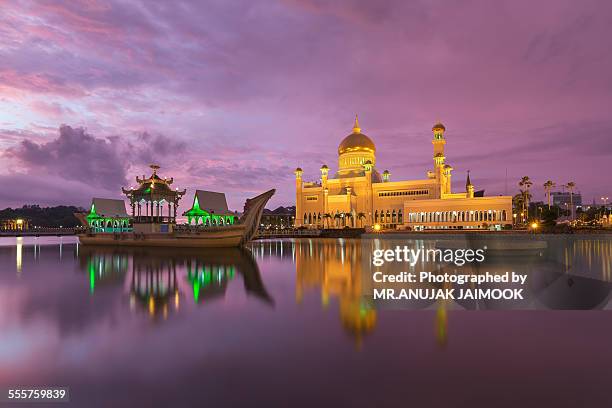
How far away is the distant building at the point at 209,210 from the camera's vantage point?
46375 millimetres

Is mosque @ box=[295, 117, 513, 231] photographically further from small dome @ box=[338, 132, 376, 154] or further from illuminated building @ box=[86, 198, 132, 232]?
illuminated building @ box=[86, 198, 132, 232]

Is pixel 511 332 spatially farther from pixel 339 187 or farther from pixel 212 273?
pixel 339 187

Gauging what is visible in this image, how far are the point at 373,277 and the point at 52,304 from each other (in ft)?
42.1

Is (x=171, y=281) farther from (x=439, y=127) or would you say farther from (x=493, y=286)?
(x=439, y=127)

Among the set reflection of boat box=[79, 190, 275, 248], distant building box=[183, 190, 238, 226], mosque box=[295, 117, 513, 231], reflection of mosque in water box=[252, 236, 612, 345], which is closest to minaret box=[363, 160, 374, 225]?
mosque box=[295, 117, 513, 231]

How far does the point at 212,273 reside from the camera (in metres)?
19.9

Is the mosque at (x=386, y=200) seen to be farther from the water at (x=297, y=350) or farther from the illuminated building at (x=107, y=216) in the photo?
the water at (x=297, y=350)

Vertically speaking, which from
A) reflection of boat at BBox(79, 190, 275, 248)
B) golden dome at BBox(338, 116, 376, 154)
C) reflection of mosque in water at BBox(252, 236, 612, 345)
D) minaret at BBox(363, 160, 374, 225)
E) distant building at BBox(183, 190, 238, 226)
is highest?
golden dome at BBox(338, 116, 376, 154)

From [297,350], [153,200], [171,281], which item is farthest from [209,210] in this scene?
[297,350]

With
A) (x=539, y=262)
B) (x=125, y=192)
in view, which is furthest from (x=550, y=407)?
(x=125, y=192)

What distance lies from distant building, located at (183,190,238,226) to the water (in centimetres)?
3202

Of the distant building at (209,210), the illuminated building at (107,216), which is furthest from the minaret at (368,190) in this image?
the illuminated building at (107,216)

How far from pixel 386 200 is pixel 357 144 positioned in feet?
61.4

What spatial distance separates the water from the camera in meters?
5.89
